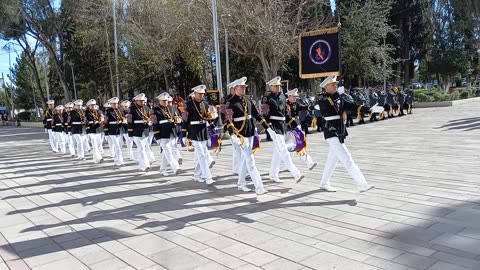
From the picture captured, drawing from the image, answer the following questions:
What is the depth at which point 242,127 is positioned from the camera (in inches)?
293

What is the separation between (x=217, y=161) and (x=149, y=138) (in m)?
1.87

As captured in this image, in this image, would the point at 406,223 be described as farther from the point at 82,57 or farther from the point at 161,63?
the point at 82,57

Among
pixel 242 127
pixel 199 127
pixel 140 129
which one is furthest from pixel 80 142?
pixel 242 127

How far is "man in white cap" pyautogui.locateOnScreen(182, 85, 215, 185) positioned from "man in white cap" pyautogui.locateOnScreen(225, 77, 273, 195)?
94 cm

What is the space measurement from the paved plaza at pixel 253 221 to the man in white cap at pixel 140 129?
1.44 ft

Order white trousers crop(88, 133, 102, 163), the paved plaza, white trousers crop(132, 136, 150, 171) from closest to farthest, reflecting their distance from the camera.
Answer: the paved plaza, white trousers crop(132, 136, 150, 171), white trousers crop(88, 133, 102, 163)

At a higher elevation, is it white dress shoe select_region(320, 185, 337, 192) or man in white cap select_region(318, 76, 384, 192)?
man in white cap select_region(318, 76, 384, 192)

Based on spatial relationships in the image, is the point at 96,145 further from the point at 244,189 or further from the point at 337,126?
the point at 337,126

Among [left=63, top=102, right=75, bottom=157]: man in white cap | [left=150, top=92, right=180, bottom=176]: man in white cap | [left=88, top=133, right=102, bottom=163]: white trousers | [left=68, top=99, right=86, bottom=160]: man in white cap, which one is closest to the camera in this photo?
[left=150, top=92, right=180, bottom=176]: man in white cap

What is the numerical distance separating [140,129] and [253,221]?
5.65m

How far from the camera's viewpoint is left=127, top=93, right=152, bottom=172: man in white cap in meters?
10.6

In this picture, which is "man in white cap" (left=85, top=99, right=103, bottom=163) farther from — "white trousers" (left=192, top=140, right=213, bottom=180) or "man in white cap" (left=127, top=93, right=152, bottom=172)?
"white trousers" (left=192, top=140, right=213, bottom=180)

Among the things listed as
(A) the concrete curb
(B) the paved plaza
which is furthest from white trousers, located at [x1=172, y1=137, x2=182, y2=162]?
(A) the concrete curb

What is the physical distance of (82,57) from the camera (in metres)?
36.5
